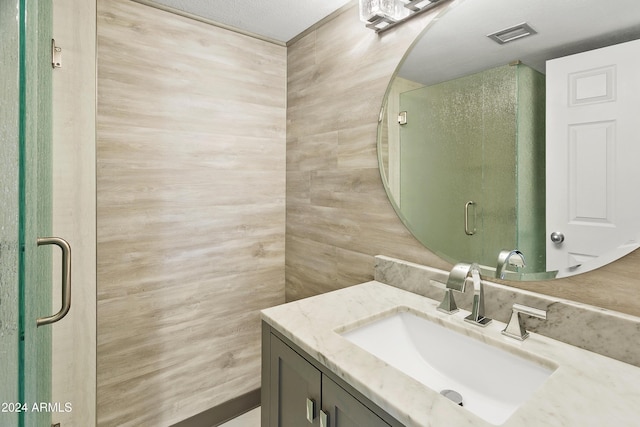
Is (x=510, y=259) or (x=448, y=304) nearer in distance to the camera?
(x=510, y=259)

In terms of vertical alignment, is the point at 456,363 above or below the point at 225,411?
above

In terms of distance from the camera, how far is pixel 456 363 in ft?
3.41

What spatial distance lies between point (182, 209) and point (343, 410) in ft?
4.33

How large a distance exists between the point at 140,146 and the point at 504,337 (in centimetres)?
170

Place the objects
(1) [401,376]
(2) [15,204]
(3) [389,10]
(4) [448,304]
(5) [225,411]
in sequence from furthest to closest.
Result: (5) [225,411]
(3) [389,10]
(4) [448,304]
(1) [401,376]
(2) [15,204]

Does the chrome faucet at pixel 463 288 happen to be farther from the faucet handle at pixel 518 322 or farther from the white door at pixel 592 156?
the white door at pixel 592 156

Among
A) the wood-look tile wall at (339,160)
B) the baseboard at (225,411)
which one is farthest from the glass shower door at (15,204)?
the baseboard at (225,411)

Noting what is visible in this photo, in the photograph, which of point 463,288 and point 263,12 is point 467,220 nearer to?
point 463,288

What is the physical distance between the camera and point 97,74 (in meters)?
1.50

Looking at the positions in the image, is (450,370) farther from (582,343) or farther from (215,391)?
(215,391)

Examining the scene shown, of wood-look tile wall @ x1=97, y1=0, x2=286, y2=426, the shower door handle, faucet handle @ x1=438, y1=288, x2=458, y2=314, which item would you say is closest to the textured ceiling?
wood-look tile wall @ x1=97, y1=0, x2=286, y2=426

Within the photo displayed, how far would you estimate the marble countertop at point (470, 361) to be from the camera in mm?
639

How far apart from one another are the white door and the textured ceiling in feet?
3.70

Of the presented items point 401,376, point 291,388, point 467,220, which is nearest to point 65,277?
point 291,388
